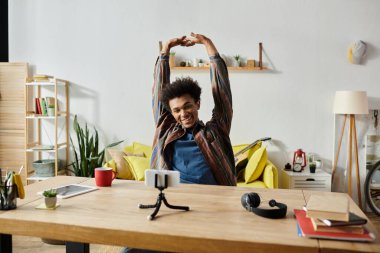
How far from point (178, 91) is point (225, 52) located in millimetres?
2421

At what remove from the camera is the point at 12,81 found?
4.48 meters

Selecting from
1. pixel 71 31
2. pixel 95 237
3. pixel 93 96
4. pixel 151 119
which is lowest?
pixel 95 237

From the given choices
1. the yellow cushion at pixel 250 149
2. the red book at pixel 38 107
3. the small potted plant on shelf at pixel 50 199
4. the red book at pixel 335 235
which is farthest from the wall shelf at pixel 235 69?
the red book at pixel 335 235

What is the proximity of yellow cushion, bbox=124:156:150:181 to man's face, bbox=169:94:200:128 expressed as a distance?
1.77m

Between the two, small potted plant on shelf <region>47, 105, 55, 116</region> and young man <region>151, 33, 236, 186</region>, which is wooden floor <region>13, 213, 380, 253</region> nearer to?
young man <region>151, 33, 236, 186</region>

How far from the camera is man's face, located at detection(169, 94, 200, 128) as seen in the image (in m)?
1.98

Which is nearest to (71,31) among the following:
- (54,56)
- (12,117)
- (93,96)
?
(54,56)

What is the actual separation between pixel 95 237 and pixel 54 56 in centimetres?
396

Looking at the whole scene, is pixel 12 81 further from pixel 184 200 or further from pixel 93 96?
pixel 184 200

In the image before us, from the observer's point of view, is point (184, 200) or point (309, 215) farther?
point (184, 200)

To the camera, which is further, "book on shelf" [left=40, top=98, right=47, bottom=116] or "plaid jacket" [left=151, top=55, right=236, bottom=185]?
"book on shelf" [left=40, top=98, right=47, bottom=116]

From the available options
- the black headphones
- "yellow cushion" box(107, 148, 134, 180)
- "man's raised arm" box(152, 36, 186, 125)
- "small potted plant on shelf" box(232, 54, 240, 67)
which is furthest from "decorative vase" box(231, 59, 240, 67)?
the black headphones

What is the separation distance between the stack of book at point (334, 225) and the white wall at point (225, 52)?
3.17 metres

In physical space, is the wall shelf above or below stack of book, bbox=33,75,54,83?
above
